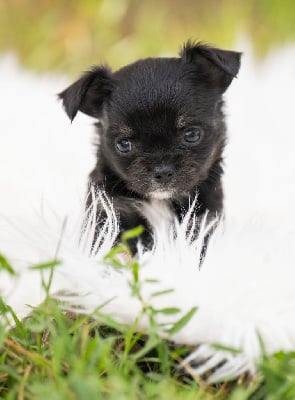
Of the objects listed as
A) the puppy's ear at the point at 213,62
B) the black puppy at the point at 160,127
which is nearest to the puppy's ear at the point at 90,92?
the black puppy at the point at 160,127

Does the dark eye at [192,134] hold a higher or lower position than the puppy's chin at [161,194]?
higher

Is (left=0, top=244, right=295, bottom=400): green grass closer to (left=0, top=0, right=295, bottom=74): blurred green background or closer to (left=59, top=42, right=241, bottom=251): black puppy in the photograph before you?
(left=59, top=42, right=241, bottom=251): black puppy

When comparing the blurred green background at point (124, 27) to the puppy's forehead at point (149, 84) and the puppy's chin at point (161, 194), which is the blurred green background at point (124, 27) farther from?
the puppy's chin at point (161, 194)

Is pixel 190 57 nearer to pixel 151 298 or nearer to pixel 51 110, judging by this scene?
pixel 151 298

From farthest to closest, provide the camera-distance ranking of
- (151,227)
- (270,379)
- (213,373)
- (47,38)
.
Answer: (47,38) → (151,227) → (213,373) → (270,379)

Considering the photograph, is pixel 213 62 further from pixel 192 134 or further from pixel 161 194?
pixel 161 194

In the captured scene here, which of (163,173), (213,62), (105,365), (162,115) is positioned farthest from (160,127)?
(105,365)

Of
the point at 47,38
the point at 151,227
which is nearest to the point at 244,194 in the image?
the point at 151,227

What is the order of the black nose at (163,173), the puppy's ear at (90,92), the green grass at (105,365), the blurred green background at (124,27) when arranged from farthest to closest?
the blurred green background at (124,27) < the puppy's ear at (90,92) < the black nose at (163,173) < the green grass at (105,365)
